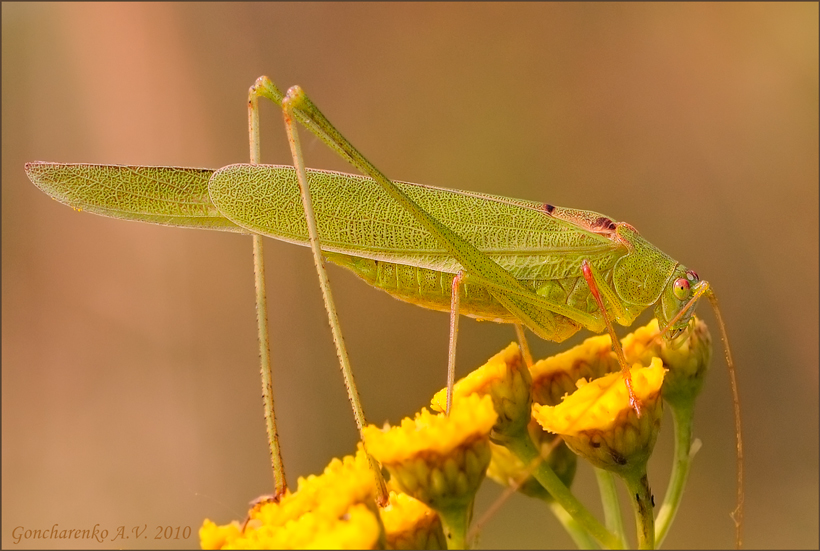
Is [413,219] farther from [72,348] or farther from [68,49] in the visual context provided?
[68,49]

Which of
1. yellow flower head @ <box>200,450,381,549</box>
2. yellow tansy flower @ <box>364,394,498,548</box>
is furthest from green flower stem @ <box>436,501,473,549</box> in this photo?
yellow flower head @ <box>200,450,381,549</box>

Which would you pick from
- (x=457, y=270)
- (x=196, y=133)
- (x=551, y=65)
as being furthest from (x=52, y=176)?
(x=551, y=65)

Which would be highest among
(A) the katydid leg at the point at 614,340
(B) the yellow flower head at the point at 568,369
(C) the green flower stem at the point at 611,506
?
(A) the katydid leg at the point at 614,340

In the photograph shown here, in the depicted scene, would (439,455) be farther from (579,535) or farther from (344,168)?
(344,168)

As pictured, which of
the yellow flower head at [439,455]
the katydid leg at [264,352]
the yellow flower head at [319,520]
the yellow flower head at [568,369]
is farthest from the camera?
the yellow flower head at [568,369]

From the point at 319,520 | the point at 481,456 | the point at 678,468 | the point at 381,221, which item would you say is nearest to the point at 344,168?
the point at 381,221

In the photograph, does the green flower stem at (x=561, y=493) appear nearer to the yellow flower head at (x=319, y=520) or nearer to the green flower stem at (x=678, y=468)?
the green flower stem at (x=678, y=468)

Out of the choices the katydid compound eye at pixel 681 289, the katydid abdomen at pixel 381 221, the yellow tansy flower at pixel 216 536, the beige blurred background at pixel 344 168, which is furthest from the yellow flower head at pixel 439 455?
the beige blurred background at pixel 344 168
